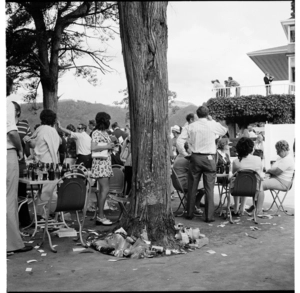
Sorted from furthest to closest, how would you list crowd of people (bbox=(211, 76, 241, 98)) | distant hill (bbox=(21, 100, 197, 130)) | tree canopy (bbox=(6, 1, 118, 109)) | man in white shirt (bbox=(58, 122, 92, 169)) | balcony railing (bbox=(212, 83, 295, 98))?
balcony railing (bbox=(212, 83, 295, 98)) → crowd of people (bbox=(211, 76, 241, 98)) → distant hill (bbox=(21, 100, 197, 130)) → tree canopy (bbox=(6, 1, 118, 109)) → man in white shirt (bbox=(58, 122, 92, 169))

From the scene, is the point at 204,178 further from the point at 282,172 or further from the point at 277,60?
the point at 277,60

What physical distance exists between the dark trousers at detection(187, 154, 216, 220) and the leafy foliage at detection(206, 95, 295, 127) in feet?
68.5

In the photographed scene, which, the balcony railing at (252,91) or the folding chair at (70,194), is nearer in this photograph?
the folding chair at (70,194)

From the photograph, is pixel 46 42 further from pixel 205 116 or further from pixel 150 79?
pixel 150 79

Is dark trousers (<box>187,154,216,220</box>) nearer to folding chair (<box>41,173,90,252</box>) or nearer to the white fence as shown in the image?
folding chair (<box>41,173,90,252</box>)

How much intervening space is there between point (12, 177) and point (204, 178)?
307 centimetres

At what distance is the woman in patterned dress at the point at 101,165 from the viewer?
6066 mm

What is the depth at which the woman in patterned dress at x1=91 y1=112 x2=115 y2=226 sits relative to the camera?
6066 millimetres

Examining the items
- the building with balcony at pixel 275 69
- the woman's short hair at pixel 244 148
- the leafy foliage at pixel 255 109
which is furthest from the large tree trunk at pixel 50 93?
the leafy foliage at pixel 255 109

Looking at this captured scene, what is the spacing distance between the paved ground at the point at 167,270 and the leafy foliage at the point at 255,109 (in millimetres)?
22015

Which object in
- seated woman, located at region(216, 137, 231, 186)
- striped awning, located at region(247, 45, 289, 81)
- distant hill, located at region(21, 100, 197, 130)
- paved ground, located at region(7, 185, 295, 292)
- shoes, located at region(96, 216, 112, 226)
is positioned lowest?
paved ground, located at region(7, 185, 295, 292)

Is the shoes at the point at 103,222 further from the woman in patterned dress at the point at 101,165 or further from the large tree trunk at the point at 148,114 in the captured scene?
the large tree trunk at the point at 148,114

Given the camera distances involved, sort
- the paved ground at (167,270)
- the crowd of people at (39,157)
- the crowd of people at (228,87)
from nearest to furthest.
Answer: the paved ground at (167,270)
the crowd of people at (39,157)
the crowd of people at (228,87)

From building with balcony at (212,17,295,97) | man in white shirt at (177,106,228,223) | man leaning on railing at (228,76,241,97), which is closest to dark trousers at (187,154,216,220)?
man in white shirt at (177,106,228,223)
